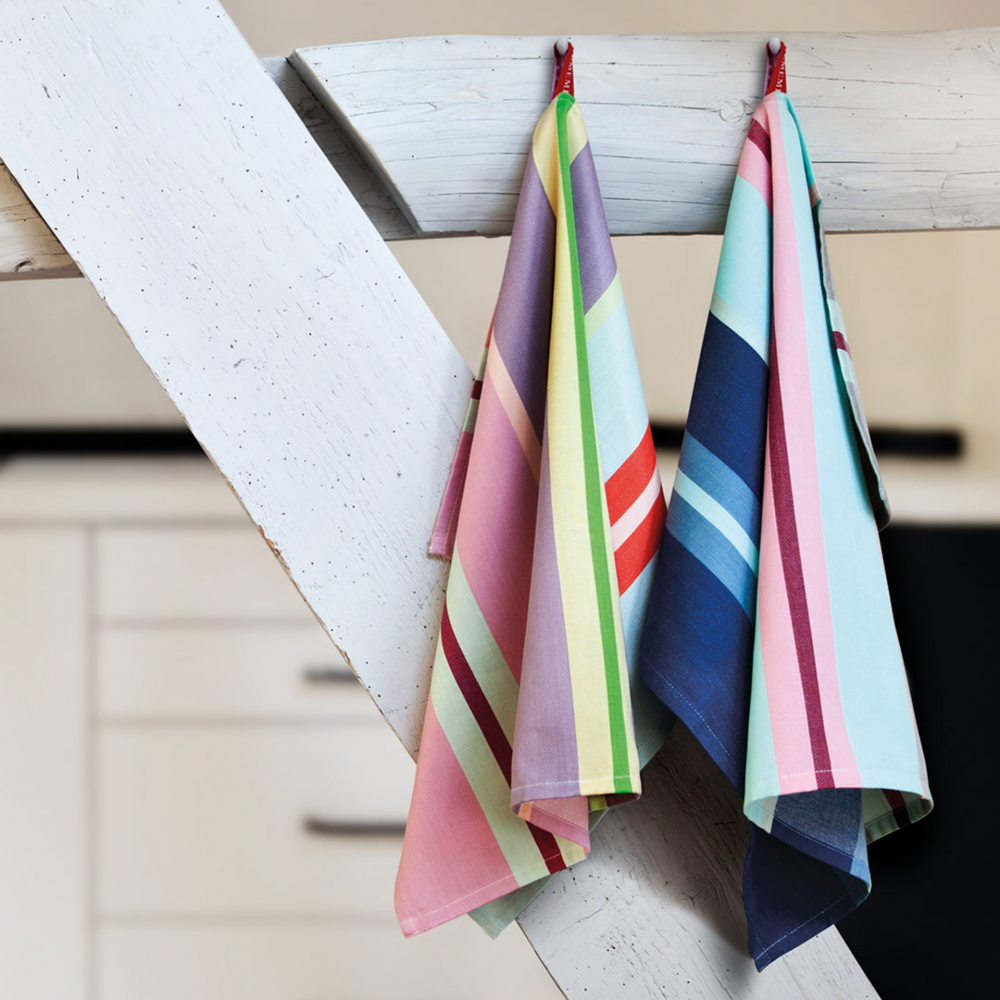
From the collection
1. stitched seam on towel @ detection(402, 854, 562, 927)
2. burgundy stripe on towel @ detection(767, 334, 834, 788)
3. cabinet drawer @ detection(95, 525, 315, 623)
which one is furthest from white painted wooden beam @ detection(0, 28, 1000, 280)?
cabinet drawer @ detection(95, 525, 315, 623)

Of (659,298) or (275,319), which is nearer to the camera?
(275,319)

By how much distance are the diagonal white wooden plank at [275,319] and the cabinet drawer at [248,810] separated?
120cm

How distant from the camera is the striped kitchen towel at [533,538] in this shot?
→ 1.71 feet

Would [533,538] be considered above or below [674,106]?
below

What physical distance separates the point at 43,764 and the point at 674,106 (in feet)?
5.29

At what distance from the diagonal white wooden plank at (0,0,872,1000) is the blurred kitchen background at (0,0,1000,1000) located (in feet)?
3.54

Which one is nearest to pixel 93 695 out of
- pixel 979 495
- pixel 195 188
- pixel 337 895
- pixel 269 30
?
pixel 337 895

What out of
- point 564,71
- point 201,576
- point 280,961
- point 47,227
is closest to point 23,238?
point 47,227

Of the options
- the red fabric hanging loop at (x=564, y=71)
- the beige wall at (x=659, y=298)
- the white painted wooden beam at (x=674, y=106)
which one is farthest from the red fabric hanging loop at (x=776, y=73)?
the beige wall at (x=659, y=298)

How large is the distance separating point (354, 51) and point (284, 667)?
4.25 ft

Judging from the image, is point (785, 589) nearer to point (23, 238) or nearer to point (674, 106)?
point (674, 106)

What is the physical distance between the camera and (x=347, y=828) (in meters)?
1.76

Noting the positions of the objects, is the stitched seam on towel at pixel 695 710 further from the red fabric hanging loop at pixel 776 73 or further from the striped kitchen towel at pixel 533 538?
the red fabric hanging loop at pixel 776 73

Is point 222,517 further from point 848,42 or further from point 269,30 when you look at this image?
point 848,42
